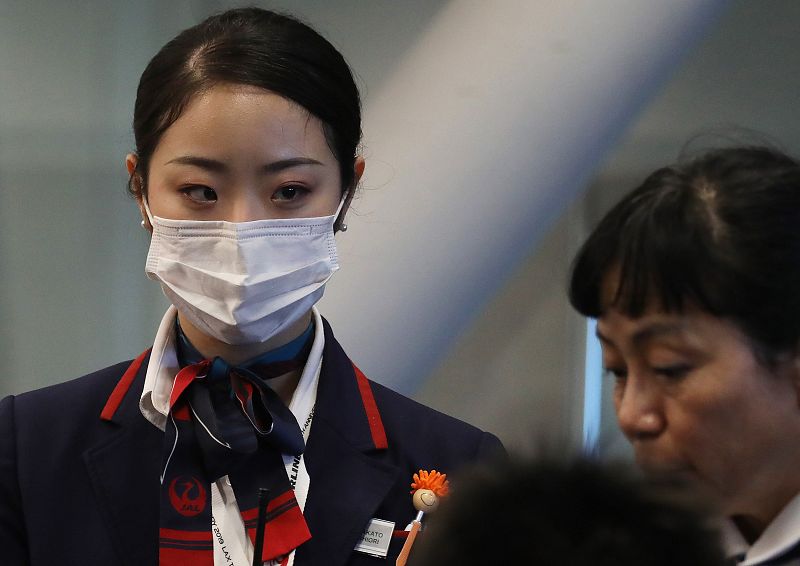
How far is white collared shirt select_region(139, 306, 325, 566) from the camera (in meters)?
1.45

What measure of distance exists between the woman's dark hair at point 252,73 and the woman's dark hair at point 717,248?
0.58 meters

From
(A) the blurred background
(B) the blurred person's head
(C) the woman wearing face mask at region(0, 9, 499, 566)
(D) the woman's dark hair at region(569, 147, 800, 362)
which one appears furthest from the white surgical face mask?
(B) the blurred person's head

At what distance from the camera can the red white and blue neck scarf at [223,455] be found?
1.44 metres

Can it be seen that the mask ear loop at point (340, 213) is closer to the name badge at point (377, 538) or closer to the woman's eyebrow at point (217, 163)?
the woman's eyebrow at point (217, 163)

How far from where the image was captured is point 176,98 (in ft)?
4.97

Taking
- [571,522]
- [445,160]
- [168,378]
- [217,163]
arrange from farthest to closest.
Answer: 1. [445,160]
2. [168,378]
3. [217,163]
4. [571,522]

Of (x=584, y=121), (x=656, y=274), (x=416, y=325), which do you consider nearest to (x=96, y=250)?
(x=416, y=325)

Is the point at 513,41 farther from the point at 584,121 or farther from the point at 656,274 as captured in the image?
the point at 656,274

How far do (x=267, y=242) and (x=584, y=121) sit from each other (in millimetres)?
956

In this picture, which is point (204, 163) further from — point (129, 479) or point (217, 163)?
point (129, 479)

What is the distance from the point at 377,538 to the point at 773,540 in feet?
2.07

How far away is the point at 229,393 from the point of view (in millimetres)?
→ 1529

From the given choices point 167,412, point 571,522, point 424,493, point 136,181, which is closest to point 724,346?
point 571,522

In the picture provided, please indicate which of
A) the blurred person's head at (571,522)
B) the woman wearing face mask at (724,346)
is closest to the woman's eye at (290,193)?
the woman wearing face mask at (724,346)
